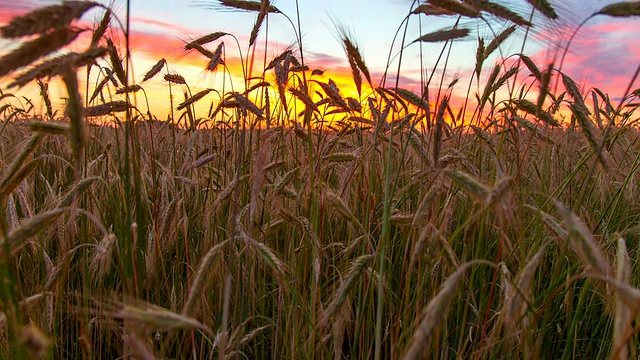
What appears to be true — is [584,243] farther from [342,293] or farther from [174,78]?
[174,78]

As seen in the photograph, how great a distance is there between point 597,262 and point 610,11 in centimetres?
90

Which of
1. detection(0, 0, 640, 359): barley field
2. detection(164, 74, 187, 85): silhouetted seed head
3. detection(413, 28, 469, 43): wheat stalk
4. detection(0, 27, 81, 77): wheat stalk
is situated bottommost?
detection(0, 0, 640, 359): barley field

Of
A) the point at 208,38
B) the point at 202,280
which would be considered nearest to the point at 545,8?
the point at 202,280

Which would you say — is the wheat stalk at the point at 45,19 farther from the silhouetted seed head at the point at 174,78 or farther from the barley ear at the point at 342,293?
the silhouetted seed head at the point at 174,78

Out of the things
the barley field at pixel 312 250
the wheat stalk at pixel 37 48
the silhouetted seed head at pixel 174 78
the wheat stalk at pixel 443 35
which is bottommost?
the barley field at pixel 312 250

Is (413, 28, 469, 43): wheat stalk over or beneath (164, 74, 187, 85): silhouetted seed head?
over

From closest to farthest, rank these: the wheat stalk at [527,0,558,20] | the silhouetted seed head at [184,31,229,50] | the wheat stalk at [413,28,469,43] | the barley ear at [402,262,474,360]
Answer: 1. the barley ear at [402,262,474,360]
2. the wheat stalk at [527,0,558,20]
3. the wheat stalk at [413,28,469,43]
4. the silhouetted seed head at [184,31,229,50]

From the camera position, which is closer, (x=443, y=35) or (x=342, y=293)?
(x=342, y=293)

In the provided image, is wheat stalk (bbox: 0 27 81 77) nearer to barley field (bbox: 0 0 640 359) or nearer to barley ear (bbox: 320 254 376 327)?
barley field (bbox: 0 0 640 359)

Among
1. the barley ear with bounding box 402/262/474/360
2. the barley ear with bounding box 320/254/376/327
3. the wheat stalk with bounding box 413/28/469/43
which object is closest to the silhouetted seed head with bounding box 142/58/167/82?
the wheat stalk with bounding box 413/28/469/43

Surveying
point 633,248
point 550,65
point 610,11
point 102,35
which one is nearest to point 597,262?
point 550,65

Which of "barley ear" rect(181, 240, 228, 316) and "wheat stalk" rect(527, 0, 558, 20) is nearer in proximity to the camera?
"barley ear" rect(181, 240, 228, 316)

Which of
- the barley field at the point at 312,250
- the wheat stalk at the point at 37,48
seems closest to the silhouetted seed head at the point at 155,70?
the barley field at the point at 312,250

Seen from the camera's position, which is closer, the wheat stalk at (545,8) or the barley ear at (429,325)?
the barley ear at (429,325)
